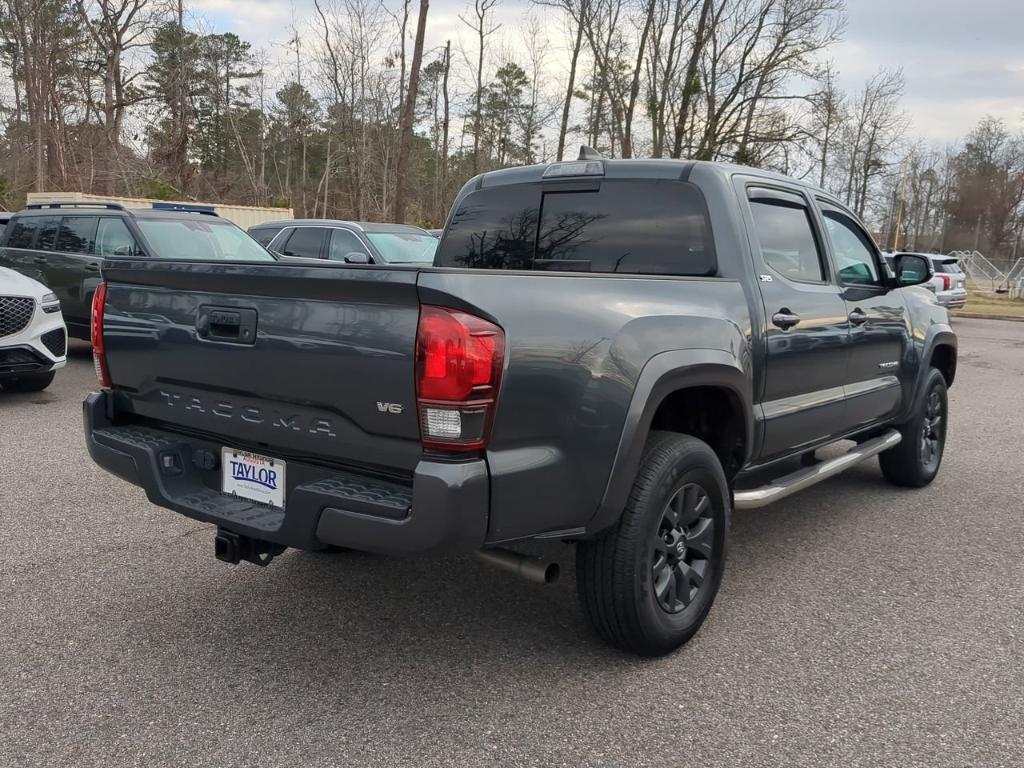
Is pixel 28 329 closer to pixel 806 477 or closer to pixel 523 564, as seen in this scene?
pixel 523 564

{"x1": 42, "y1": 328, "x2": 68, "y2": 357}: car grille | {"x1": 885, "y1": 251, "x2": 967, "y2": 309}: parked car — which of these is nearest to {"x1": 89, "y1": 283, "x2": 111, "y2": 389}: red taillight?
{"x1": 42, "y1": 328, "x2": 68, "y2": 357}: car grille

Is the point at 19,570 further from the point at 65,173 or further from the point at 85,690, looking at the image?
the point at 65,173

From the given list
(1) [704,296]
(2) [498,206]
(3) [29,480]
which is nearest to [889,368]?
(1) [704,296]

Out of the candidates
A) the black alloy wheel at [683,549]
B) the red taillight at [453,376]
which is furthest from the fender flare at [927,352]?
the red taillight at [453,376]

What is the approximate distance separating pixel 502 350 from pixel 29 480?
4.24 m

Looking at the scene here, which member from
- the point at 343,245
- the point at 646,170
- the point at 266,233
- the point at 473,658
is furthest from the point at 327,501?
the point at 266,233

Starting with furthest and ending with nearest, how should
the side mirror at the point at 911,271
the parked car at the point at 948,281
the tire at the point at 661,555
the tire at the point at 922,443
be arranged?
1. the parked car at the point at 948,281
2. the tire at the point at 922,443
3. the side mirror at the point at 911,271
4. the tire at the point at 661,555

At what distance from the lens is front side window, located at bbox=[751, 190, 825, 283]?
12.9ft

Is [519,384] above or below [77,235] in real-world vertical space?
below

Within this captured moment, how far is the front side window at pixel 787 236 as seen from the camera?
3.93 m

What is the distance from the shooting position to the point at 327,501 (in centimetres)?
256

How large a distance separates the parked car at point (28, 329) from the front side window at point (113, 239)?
57.5 inches

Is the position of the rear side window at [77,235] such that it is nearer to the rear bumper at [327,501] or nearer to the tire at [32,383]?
the tire at [32,383]

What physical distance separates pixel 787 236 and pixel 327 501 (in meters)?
2.78
